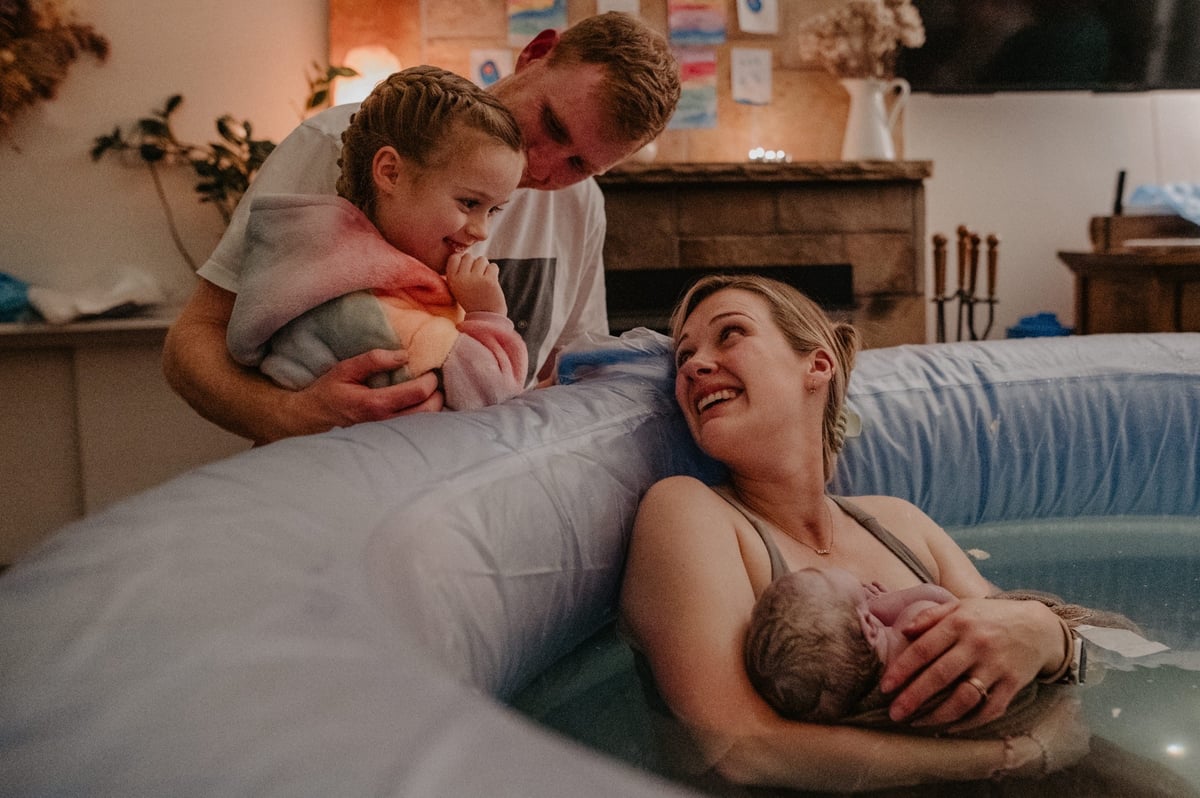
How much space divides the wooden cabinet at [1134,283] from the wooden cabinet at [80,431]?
2598 mm

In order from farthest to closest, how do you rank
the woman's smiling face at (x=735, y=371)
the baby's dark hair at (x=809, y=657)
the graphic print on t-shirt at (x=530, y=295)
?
the graphic print on t-shirt at (x=530, y=295)
the woman's smiling face at (x=735, y=371)
the baby's dark hair at (x=809, y=657)

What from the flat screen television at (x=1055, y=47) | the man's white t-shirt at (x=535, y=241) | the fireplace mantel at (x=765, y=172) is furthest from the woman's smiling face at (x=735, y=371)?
the flat screen television at (x=1055, y=47)

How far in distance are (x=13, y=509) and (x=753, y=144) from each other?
97.7 inches

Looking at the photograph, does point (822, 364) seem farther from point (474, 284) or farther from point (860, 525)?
point (474, 284)

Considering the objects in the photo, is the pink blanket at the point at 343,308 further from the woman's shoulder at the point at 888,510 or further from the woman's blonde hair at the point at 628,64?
the woman's shoulder at the point at 888,510

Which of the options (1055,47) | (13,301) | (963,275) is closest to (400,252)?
(13,301)

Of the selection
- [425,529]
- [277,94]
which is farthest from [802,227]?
[425,529]

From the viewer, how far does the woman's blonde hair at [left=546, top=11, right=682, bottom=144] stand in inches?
49.8

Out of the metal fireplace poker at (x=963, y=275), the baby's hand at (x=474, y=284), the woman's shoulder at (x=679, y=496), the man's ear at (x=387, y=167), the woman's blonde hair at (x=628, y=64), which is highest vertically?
the woman's blonde hair at (x=628, y=64)

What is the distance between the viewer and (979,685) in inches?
35.4

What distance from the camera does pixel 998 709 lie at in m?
0.91

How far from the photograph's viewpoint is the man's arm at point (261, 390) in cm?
107

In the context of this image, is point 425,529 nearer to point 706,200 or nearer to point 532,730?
point 532,730

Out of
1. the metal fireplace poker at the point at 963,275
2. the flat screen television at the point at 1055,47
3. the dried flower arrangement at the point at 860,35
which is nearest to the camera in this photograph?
the dried flower arrangement at the point at 860,35
